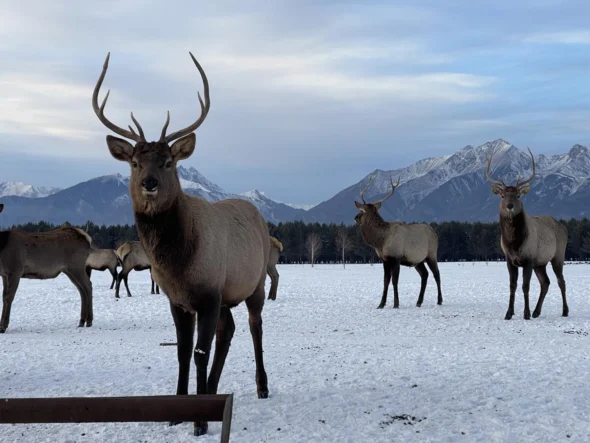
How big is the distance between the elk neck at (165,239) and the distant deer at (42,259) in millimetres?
7490

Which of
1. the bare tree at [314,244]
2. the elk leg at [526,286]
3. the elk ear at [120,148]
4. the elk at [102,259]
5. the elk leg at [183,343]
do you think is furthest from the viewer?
the bare tree at [314,244]

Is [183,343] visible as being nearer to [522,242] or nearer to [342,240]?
[522,242]

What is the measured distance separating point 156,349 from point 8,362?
2041 millimetres

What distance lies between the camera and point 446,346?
8.90 meters

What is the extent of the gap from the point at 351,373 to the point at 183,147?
A: 3456 millimetres

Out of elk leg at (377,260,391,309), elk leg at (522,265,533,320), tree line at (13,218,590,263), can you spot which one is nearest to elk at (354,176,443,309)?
elk leg at (377,260,391,309)

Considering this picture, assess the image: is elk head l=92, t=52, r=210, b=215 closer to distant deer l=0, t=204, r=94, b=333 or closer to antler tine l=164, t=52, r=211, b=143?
antler tine l=164, t=52, r=211, b=143

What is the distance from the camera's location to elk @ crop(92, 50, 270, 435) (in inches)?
193

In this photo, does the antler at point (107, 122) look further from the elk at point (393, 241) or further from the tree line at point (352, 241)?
the tree line at point (352, 241)

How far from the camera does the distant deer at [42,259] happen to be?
11344 mm

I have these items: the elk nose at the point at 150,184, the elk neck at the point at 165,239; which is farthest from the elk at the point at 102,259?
the elk nose at the point at 150,184

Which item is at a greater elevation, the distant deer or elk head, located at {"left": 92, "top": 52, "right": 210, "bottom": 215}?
elk head, located at {"left": 92, "top": 52, "right": 210, "bottom": 215}

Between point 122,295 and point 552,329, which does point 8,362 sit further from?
point 122,295

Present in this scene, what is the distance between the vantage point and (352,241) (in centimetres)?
7938
